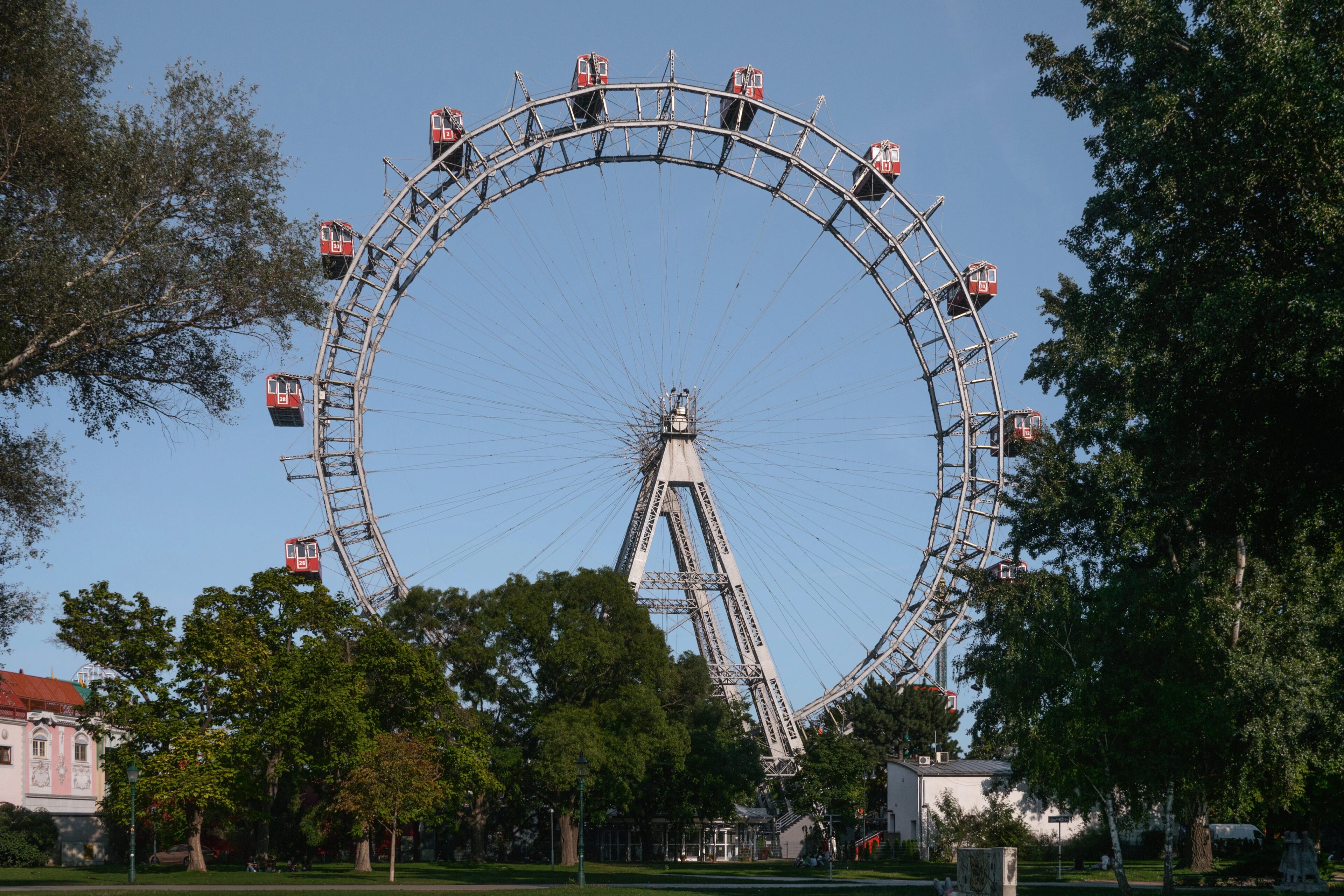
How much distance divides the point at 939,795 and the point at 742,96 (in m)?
33.4

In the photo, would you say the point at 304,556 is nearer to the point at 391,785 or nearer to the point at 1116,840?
the point at 391,785

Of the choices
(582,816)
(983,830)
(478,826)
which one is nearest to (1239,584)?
(582,816)

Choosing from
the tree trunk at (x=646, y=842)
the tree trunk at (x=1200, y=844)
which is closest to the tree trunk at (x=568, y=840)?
the tree trunk at (x=646, y=842)

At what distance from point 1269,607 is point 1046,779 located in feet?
30.2

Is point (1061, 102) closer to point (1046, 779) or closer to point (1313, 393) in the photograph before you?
point (1313, 393)

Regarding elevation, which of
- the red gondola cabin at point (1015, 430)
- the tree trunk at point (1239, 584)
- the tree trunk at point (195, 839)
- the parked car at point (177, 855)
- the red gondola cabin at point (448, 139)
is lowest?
the parked car at point (177, 855)

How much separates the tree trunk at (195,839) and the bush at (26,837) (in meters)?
7.57

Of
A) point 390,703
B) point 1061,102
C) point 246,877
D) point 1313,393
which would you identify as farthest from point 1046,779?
point 390,703

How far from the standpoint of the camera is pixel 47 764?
6047 cm

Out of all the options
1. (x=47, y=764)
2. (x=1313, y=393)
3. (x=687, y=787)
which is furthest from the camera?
(x=47, y=764)

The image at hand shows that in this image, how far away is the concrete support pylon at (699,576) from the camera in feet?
176

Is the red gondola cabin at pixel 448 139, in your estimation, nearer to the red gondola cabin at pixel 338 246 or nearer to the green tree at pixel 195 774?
the red gondola cabin at pixel 338 246

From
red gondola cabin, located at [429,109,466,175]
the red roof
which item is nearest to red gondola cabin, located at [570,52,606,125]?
red gondola cabin, located at [429,109,466,175]

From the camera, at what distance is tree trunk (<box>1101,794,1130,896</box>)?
27.8m
